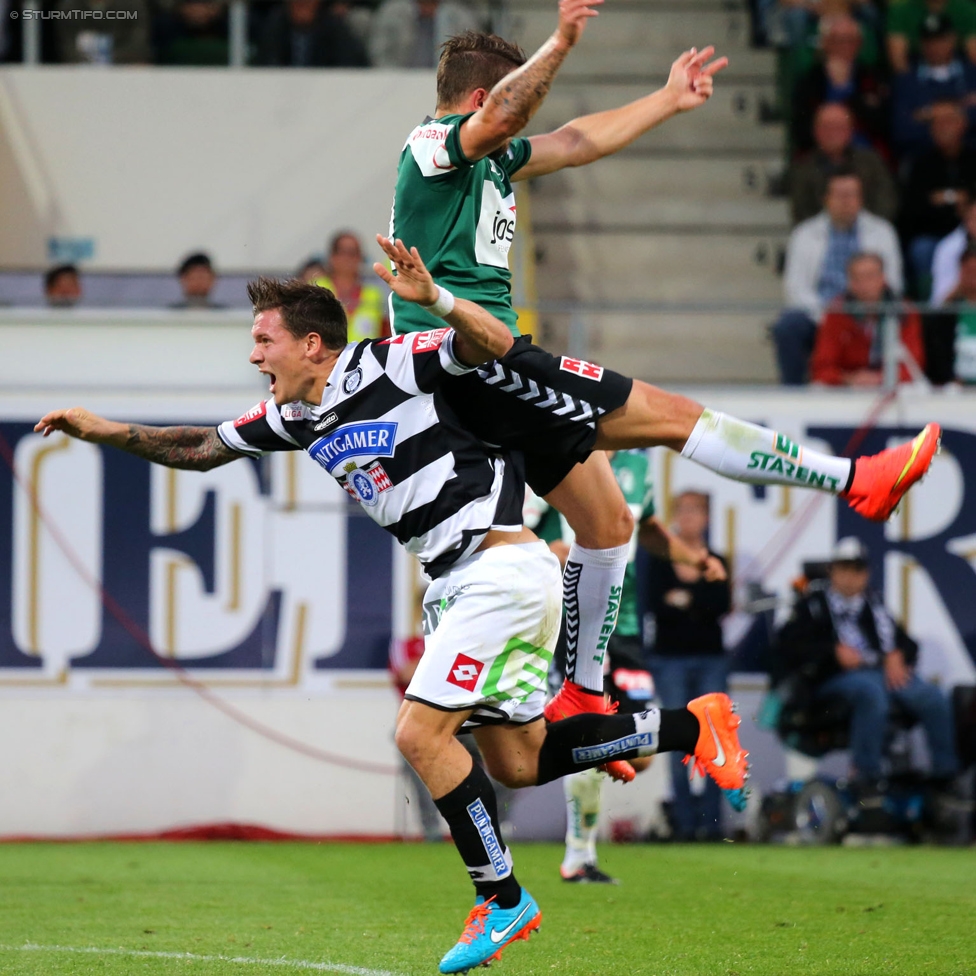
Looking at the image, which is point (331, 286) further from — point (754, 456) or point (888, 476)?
point (888, 476)

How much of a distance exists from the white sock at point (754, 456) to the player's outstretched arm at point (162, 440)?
68.9 inches

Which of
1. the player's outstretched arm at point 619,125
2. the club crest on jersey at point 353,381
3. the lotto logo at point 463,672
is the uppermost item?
the player's outstretched arm at point 619,125

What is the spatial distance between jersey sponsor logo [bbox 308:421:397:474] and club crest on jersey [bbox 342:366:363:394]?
0.13 m

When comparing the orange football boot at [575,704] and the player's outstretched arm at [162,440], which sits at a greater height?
the player's outstretched arm at [162,440]

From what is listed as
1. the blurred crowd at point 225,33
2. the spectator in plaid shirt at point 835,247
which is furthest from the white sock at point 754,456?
the blurred crowd at point 225,33

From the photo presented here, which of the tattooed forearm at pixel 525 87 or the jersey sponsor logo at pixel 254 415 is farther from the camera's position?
the jersey sponsor logo at pixel 254 415

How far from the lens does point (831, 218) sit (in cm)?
1338

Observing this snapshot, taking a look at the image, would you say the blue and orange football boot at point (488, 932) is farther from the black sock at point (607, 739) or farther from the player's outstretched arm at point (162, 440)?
the player's outstretched arm at point (162, 440)

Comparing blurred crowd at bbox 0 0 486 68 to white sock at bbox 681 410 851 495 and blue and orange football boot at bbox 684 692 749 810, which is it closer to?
white sock at bbox 681 410 851 495

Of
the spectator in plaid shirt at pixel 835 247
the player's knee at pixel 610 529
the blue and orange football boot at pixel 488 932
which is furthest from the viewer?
the spectator in plaid shirt at pixel 835 247

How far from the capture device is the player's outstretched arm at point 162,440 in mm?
6234

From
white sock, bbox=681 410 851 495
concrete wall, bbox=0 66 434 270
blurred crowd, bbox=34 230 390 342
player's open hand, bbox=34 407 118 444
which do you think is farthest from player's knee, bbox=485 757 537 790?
concrete wall, bbox=0 66 434 270

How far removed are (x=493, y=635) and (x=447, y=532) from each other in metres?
0.40

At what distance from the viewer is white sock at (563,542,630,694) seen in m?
6.79
